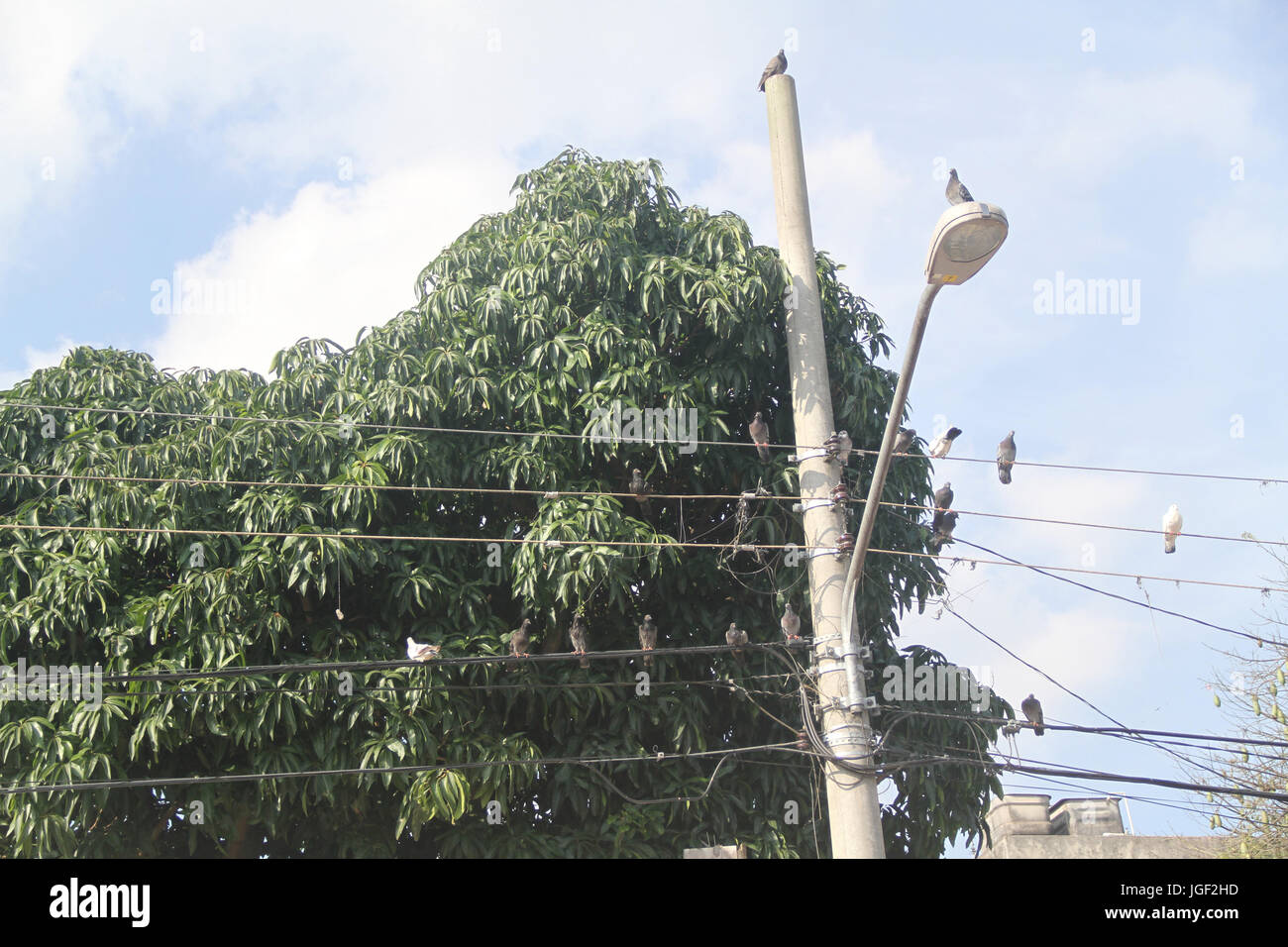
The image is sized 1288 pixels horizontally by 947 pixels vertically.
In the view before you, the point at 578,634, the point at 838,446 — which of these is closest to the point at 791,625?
the point at 838,446

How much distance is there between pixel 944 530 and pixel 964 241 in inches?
188

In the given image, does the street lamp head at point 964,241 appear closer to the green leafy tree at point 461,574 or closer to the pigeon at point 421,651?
the green leafy tree at point 461,574

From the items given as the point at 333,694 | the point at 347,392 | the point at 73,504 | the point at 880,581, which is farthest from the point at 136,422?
the point at 880,581

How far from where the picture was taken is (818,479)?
8438 mm

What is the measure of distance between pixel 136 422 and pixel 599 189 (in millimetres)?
4954

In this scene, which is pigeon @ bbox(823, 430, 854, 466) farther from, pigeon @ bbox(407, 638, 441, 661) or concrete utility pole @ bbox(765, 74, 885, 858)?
pigeon @ bbox(407, 638, 441, 661)

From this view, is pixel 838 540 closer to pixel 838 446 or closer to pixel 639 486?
pixel 838 446

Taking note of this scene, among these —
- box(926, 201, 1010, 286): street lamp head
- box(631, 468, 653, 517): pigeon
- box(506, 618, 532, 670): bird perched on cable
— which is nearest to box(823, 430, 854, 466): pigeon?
box(631, 468, 653, 517): pigeon

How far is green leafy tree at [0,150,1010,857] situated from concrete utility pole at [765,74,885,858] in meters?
0.62

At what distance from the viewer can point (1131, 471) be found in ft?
29.3

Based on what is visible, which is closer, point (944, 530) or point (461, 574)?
point (461, 574)

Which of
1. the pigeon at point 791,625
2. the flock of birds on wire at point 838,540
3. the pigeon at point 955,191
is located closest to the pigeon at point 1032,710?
the flock of birds on wire at point 838,540

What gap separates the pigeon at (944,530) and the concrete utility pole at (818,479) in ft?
7.33

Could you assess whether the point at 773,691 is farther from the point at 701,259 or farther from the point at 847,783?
the point at 701,259
